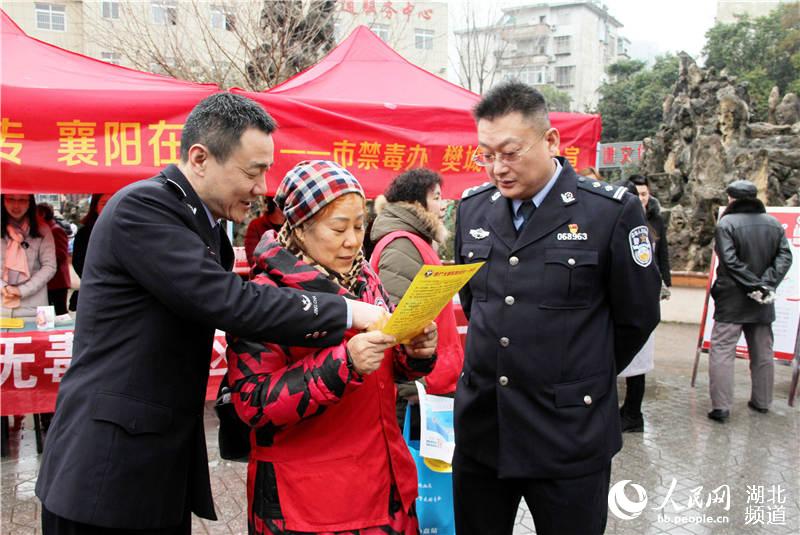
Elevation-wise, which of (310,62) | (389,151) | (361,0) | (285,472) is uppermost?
(361,0)

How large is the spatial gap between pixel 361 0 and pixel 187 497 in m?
11.2

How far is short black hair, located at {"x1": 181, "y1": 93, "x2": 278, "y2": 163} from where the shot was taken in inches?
69.1

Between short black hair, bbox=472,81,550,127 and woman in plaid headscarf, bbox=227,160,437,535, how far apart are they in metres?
0.63

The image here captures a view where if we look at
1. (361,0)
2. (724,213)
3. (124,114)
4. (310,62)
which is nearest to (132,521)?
(124,114)

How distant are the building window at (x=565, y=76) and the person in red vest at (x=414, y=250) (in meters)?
59.7

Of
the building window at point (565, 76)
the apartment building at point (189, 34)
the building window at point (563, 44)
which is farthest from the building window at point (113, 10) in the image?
the building window at point (563, 44)

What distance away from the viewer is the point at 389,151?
4.46 meters

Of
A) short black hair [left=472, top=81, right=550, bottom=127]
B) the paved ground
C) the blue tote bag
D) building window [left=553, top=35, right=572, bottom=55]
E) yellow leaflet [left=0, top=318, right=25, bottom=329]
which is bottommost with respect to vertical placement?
the paved ground

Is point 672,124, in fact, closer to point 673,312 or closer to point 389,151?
point 673,312

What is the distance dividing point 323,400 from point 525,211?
108 centimetres

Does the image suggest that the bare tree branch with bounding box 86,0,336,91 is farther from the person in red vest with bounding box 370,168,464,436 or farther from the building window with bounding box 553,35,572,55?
the building window with bounding box 553,35,572,55

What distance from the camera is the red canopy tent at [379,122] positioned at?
4.16 m

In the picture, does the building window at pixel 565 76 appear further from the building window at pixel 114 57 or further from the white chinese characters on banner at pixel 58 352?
the white chinese characters on banner at pixel 58 352

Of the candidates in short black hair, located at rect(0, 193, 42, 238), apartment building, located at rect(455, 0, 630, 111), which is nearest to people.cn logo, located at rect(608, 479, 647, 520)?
short black hair, located at rect(0, 193, 42, 238)
